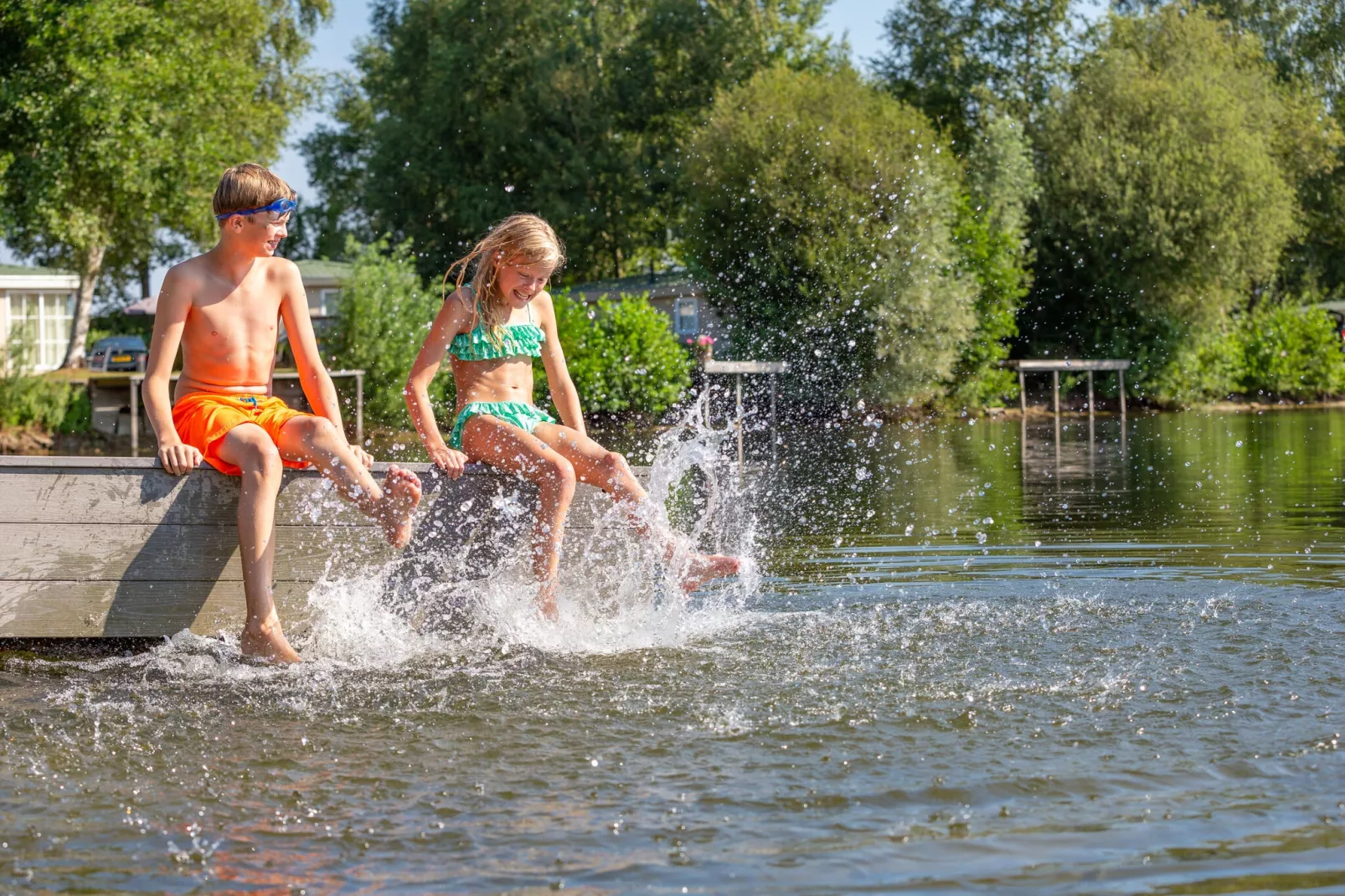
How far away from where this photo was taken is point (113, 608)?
230 inches

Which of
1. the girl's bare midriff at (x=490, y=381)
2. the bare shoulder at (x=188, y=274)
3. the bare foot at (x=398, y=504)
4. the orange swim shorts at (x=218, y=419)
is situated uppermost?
the bare shoulder at (x=188, y=274)

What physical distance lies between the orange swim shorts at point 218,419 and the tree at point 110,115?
2800 centimetres

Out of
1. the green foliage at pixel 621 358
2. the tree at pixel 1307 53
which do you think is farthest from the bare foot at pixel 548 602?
the tree at pixel 1307 53

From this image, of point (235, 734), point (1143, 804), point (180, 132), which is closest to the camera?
point (1143, 804)

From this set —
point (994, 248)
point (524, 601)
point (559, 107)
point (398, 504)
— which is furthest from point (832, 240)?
point (398, 504)

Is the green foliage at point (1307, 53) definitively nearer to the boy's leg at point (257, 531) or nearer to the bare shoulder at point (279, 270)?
the bare shoulder at point (279, 270)

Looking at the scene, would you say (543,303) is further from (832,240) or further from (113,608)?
(832,240)

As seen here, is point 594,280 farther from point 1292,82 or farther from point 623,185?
point 1292,82

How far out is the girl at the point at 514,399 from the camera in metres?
5.96

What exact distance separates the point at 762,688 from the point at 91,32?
99.0 feet

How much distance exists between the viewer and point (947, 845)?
3453mm

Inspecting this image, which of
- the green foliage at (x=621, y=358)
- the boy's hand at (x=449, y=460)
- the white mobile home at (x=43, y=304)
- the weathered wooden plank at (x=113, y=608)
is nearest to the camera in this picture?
the boy's hand at (x=449, y=460)

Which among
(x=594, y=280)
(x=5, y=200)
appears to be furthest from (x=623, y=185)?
(x=5, y=200)

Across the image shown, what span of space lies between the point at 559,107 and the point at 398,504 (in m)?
44.6
